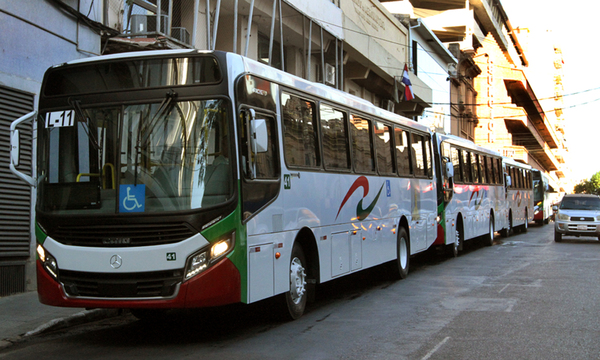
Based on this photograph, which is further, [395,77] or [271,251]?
[395,77]

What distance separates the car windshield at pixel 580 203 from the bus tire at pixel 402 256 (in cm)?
1402

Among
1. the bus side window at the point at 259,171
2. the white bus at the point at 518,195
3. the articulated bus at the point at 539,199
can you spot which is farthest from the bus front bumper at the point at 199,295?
the articulated bus at the point at 539,199

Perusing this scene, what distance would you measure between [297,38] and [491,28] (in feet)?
149

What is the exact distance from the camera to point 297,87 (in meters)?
9.48

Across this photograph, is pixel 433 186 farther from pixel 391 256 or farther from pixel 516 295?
pixel 516 295

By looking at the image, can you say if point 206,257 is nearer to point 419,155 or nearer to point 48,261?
point 48,261

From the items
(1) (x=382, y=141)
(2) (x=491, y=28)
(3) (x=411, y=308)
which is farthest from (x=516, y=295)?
(2) (x=491, y=28)

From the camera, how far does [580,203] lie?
26.3 meters

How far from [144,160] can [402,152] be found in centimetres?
759

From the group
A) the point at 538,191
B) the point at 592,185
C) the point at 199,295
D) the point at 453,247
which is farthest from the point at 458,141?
the point at 592,185

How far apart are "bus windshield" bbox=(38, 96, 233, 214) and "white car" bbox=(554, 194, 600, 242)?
2058 cm

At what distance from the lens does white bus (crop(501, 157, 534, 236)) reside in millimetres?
29109

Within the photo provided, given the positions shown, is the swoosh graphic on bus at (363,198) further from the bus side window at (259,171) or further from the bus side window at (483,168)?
the bus side window at (483,168)

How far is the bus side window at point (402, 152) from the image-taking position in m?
13.8
